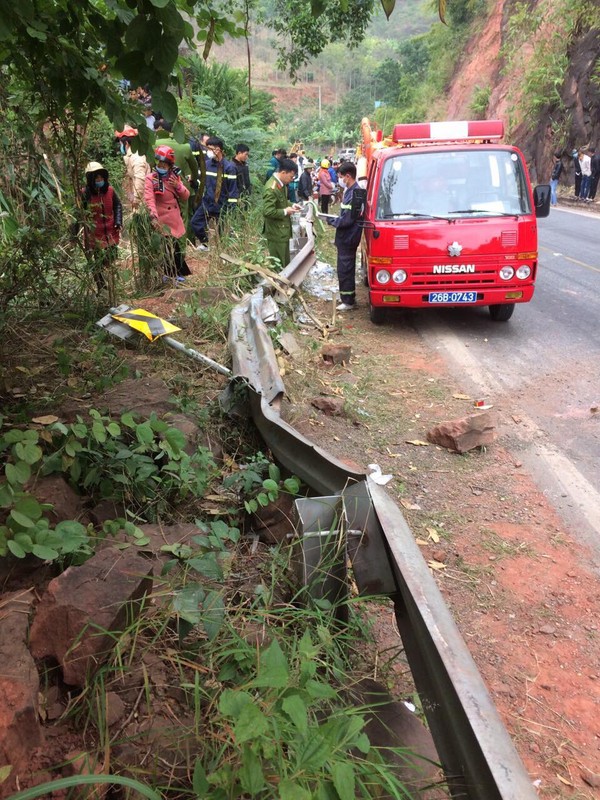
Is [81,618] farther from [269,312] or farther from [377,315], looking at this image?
[377,315]

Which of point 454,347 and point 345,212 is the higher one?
point 345,212

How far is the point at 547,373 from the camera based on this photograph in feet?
21.7

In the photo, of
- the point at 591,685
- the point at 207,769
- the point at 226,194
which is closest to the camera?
the point at 207,769

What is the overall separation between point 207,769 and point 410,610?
851mm

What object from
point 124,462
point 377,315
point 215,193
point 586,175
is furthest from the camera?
point 586,175

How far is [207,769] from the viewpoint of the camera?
6.10 feet

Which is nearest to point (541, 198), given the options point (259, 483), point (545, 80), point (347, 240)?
point (347, 240)

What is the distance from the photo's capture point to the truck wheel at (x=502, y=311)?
8219 millimetres

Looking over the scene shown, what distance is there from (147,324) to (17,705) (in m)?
3.81

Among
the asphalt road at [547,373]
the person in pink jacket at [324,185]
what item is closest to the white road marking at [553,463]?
the asphalt road at [547,373]

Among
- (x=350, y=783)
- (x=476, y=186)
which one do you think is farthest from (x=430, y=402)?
(x=350, y=783)

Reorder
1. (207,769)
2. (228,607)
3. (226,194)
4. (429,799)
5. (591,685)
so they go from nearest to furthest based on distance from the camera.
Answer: (207,769)
(429,799)
(228,607)
(591,685)
(226,194)

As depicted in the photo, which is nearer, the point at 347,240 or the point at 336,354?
the point at 336,354

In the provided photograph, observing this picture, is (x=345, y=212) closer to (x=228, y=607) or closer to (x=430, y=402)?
(x=430, y=402)
